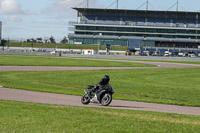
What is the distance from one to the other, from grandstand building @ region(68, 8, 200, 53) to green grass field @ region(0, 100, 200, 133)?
13362 centimetres

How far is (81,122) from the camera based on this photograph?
1048 centimetres

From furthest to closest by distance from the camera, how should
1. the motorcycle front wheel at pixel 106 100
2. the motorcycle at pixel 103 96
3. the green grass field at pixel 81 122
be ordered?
the motorcycle front wheel at pixel 106 100 < the motorcycle at pixel 103 96 < the green grass field at pixel 81 122

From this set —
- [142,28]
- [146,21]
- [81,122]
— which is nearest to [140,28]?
[142,28]

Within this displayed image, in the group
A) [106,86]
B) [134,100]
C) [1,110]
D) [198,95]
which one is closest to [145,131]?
[1,110]

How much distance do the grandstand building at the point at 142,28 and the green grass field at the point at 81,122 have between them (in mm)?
133618

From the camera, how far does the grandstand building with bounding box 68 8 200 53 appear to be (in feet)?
481

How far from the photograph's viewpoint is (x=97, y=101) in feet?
52.9

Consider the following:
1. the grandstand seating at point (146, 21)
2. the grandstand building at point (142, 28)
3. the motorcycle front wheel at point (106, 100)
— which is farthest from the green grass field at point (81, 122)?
the grandstand seating at point (146, 21)

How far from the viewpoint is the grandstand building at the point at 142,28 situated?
481 feet

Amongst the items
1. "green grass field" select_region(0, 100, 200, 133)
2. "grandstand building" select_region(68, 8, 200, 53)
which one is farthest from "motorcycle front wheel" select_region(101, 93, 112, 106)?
"grandstand building" select_region(68, 8, 200, 53)

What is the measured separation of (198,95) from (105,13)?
435 feet

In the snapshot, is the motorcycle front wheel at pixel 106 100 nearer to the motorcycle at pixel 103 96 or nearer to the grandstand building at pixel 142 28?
the motorcycle at pixel 103 96

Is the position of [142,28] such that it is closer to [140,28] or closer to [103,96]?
[140,28]

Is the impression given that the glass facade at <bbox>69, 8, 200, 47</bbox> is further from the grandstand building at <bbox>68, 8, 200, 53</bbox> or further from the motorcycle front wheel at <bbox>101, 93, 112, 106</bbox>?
the motorcycle front wheel at <bbox>101, 93, 112, 106</bbox>
